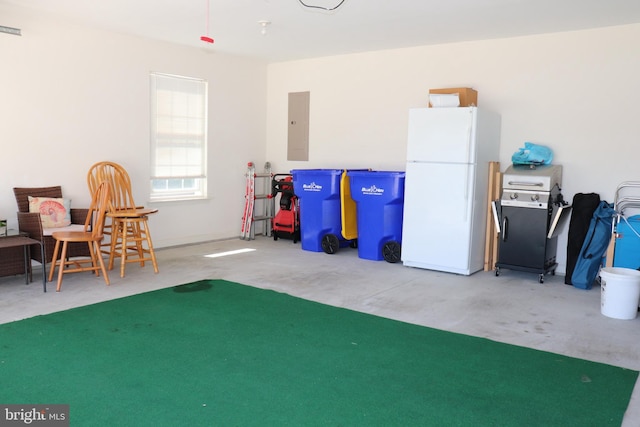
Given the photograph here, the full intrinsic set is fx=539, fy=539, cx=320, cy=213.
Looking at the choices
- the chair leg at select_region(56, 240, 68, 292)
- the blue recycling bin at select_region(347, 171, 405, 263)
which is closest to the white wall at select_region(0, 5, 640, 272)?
the blue recycling bin at select_region(347, 171, 405, 263)

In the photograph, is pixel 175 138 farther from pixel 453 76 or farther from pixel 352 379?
pixel 352 379

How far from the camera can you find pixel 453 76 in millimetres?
6910

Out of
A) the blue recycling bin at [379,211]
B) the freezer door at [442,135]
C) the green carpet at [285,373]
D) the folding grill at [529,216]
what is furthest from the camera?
the blue recycling bin at [379,211]

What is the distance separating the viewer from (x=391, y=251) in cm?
670

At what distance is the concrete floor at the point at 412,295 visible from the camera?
4.08 metres

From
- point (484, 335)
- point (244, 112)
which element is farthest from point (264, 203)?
point (484, 335)

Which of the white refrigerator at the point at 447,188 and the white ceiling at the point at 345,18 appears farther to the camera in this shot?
the white refrigerator at the point at 447,188

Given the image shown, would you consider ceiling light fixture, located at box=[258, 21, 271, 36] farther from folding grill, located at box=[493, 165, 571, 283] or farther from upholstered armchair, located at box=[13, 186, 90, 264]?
folding grill, located at box=[493, 165, 571, 283]

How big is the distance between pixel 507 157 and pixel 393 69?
201 cm

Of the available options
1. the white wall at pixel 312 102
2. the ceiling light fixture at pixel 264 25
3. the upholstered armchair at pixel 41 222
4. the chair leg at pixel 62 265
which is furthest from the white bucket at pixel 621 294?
the upholstered armchair at pixel 41 222

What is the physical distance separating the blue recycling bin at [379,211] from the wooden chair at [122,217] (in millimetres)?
2528

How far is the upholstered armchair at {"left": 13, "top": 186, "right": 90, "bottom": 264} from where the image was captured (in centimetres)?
516

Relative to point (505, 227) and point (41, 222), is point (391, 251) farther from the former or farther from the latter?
point (41, 222)

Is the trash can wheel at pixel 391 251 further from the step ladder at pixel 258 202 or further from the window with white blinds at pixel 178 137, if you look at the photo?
the window with white blinds at pixel 178 137
